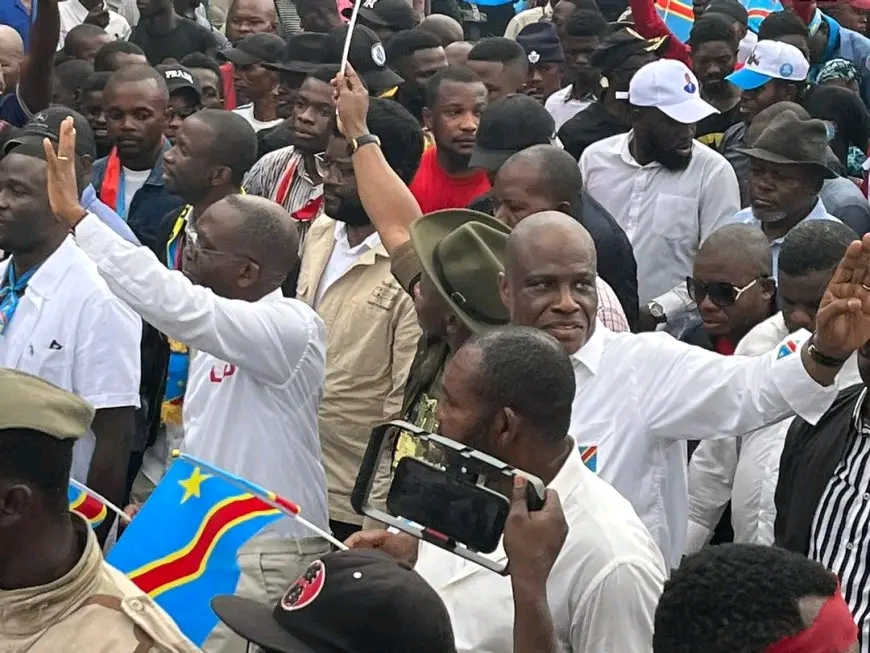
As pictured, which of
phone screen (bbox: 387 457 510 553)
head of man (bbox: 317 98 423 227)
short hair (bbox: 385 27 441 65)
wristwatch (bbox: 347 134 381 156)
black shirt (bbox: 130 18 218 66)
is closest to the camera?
phone screen (bbox: 387 457 510 553)

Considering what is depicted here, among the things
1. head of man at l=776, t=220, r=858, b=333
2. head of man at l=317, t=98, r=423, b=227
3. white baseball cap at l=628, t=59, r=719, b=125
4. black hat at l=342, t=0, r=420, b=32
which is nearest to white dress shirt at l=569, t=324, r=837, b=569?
head of man at l=776, t=220, r=858, b=333

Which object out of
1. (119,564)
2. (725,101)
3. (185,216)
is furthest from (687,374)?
(725,101)

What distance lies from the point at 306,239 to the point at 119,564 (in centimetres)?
235

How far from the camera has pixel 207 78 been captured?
991 cm

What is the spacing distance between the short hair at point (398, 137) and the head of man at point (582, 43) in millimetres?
3631

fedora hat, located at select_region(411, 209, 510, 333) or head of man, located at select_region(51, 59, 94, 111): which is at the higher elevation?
fedora hat, located at select_region(411, 209, 510, 333)

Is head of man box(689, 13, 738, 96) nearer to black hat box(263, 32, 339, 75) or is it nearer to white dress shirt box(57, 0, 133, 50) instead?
black hat box(263, 32, 339, 75)

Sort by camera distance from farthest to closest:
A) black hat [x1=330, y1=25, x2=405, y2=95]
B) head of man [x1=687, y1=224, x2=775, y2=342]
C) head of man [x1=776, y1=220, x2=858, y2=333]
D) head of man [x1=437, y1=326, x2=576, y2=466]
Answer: black hat [x1=330, y1=25, x2=405, y2=95] < head of man [x1=687, y1=224, x2=775, y2=342] < head of man [x1=776, y1=220, x2=858, y2=333] < head of man [x1=437, y1=326, x2=576, y2=466]

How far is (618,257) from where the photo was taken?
606 cm

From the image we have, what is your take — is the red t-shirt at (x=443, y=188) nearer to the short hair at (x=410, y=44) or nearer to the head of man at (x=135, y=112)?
the head of man at (x=135, y=112)

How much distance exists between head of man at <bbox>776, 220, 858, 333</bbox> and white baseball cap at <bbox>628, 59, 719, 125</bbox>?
7.19 ft

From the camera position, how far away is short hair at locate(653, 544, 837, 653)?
2.60 m

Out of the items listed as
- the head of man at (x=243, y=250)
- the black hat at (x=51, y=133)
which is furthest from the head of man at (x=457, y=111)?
the head of man at (x=243, y=250)

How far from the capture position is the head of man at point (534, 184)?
5527 mm
